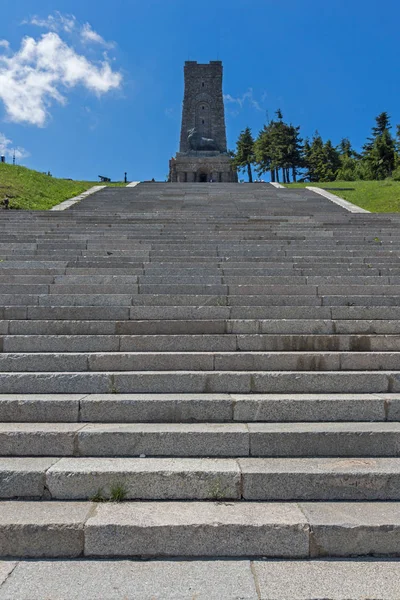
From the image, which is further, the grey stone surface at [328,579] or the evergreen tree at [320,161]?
the evergreen tree at [320,161]

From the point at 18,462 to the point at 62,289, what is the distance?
3.49m

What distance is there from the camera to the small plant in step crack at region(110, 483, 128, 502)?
331 centimetres

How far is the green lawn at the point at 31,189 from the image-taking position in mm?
16594

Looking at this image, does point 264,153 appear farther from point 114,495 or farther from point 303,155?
point 114,495

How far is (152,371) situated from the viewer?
4.70 m

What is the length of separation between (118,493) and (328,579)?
1568 mm

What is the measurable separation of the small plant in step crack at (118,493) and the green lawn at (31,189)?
1431 centimetres

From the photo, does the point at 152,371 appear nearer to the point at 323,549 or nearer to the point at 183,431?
the point at 183,431

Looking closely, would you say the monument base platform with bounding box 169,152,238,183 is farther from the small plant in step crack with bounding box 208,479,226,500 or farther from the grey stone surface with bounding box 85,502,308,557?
the grey stone surface with bounding box 85,502,308,557

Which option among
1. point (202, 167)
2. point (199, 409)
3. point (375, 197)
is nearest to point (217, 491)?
point (199, 409)

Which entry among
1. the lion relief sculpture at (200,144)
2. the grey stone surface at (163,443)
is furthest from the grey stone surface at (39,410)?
the lion relief sculpture at (200,144)

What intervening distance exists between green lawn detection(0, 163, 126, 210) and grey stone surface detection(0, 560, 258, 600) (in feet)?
48.5

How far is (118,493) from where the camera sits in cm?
332

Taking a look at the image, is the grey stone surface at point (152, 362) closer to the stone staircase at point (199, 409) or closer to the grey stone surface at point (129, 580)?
the stone staircase at point (199, 409)
